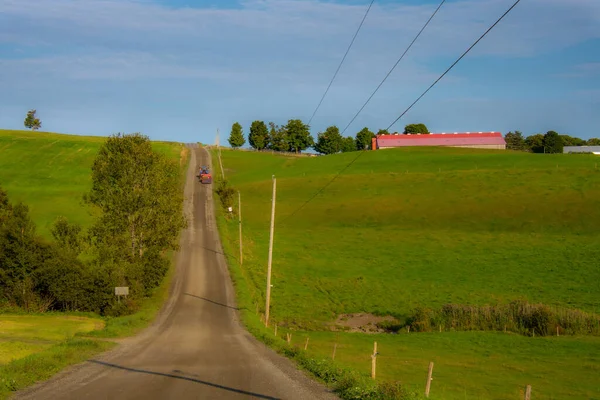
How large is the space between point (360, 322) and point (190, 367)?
33098mm

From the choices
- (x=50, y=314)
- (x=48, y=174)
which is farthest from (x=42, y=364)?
(x=48, y=174)

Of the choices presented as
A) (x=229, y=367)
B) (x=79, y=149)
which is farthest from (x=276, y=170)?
(x=229, y=367)

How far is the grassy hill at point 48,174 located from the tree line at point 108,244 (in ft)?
63.1

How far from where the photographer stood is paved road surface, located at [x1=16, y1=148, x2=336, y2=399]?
2027cm

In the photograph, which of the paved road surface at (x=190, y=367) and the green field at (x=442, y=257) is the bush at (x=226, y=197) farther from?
the paved road surface at (x=190, y=367)

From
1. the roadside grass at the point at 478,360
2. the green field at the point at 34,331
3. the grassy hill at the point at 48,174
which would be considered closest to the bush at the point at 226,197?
the grassy hill at the point at 48,174

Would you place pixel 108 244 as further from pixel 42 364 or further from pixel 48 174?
pixel 48 174

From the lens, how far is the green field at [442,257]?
43.4 meters

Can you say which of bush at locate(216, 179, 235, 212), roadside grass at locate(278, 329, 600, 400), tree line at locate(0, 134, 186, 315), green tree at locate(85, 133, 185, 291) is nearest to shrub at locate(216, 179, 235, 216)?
bush at locate(216, 179, 235, 212)

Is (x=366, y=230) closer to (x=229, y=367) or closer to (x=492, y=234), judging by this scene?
(x=492, y=234)

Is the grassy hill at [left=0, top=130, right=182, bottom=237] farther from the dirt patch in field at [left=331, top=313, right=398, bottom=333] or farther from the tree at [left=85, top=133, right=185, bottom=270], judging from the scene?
the dirt patch in field at [left=331, top=313, right=398, bottom=333]

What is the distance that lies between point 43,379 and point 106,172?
49.6 meters

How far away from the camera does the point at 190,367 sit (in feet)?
88.9

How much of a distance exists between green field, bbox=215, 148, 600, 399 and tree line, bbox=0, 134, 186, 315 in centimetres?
958
